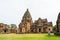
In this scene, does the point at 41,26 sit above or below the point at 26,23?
below

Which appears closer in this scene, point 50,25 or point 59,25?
point 59,25

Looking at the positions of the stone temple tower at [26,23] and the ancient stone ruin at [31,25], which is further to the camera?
the stone temple tower at [26,23]

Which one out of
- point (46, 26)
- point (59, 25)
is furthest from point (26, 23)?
point (59, 25)

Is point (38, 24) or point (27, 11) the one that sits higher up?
point (27, 11)

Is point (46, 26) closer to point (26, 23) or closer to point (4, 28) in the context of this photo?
point (26, 23)

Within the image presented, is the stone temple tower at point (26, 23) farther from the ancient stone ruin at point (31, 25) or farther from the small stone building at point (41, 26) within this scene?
the small stone building at point (41, 26)

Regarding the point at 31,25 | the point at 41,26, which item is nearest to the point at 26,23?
the point at 31,25

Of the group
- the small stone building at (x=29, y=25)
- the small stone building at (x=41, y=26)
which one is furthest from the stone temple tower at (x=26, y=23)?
the small stone building at (x=41, y=26)

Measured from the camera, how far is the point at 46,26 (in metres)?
82.6

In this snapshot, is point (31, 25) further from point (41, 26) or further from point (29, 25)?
point (41, 26)

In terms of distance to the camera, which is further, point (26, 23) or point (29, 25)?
point (29, 25)

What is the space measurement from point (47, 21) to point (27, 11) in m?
11.1

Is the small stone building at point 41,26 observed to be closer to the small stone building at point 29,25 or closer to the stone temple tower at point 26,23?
the small stone building at point 29,25

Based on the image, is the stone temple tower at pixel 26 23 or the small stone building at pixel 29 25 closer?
the small stone building at pixel 29 25
